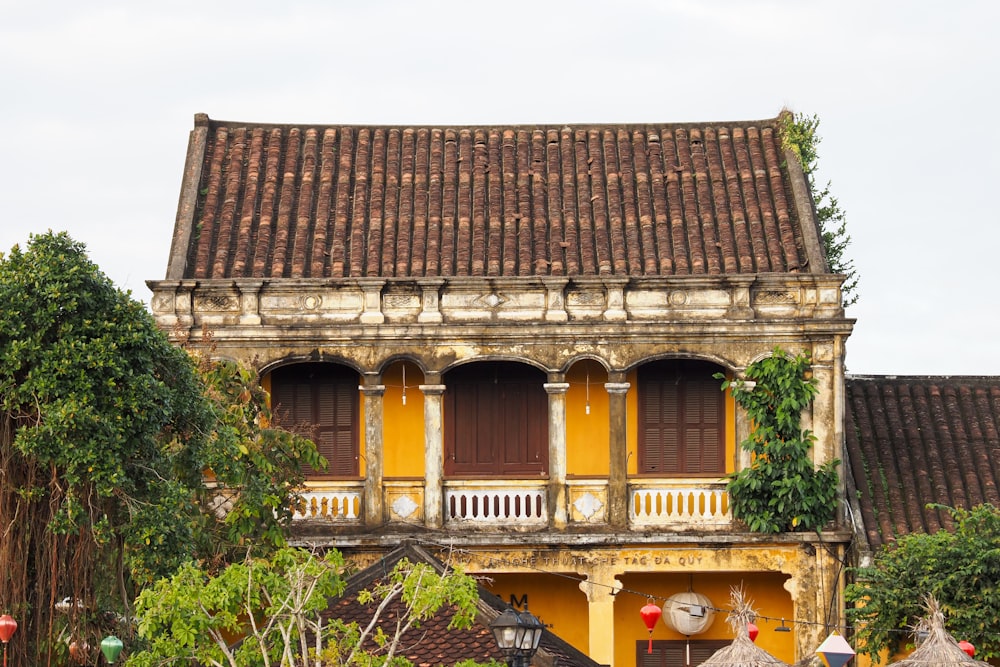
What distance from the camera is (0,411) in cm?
1877

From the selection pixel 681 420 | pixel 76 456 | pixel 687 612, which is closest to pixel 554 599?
pixel 687 612

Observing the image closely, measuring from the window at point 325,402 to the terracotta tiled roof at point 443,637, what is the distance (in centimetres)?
521

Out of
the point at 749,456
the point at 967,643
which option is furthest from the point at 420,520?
the point at 967,643

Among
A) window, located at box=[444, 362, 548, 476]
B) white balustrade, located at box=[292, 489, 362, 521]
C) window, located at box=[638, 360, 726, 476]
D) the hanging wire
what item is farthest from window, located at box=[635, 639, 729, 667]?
white balustrade, located at box=[292, 489, 362, 521]

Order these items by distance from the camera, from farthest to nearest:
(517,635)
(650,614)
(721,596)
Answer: (721,596) → (650,614) → (517,635)

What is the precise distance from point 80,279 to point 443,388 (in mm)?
8037

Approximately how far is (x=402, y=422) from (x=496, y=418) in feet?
4.38

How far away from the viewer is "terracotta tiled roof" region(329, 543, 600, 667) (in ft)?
65.7

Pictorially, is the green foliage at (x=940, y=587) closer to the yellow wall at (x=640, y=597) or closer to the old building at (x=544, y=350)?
the old building at (x=544, y=350)

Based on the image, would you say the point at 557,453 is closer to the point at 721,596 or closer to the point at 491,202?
the point at 721,596

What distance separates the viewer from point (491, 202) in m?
28.0

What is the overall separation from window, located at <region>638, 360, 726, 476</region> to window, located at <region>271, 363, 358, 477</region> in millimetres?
4088

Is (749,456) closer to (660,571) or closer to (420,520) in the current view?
(660,571)

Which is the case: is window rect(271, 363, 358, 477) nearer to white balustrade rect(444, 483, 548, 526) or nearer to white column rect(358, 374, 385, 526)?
white column rect(358, 374, 385, 526)
